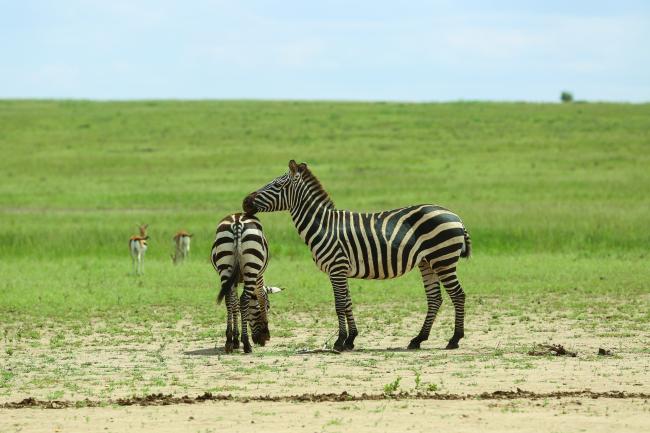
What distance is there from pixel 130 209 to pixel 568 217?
48.5ft

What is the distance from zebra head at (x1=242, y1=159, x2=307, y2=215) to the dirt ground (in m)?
1.79

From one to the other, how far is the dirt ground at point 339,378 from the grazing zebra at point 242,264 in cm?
42

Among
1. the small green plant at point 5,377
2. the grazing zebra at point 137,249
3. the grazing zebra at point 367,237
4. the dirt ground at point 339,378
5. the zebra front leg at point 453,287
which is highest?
the grazing zebra at point 367,237

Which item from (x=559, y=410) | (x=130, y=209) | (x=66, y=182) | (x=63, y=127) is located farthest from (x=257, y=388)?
(x=63, y=127)

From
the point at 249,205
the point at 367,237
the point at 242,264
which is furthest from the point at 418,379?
the point at 249,205

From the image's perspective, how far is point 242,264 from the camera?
1415cm

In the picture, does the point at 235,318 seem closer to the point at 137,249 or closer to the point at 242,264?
the point at 242,264

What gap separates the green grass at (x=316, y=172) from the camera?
68.7 ft

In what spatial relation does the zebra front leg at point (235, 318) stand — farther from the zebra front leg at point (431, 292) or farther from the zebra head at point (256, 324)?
the zebra front leg at point (431, 292)

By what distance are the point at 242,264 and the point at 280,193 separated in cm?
114

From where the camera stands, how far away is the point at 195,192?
4166 centimetres

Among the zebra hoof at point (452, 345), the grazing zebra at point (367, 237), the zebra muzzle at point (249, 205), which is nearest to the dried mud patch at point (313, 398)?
the zebra hoof at point (452, 345)

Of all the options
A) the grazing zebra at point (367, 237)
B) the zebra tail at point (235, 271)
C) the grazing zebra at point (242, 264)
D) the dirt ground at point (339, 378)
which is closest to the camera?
the dirt ground at point (339, 378)

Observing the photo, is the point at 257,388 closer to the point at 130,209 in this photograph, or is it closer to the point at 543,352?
the point at 543,352
